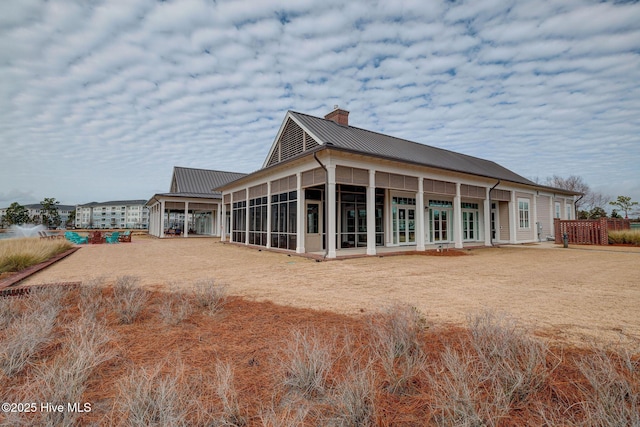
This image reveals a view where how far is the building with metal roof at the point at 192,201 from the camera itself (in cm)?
2997

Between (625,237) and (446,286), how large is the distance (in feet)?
67.9

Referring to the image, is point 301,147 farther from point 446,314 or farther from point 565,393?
point 565,393

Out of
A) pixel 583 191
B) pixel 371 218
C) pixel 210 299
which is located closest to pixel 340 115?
pixel 371 218

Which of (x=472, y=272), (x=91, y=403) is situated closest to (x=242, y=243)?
(x=472, y=272)

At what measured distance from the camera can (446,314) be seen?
4.83 m

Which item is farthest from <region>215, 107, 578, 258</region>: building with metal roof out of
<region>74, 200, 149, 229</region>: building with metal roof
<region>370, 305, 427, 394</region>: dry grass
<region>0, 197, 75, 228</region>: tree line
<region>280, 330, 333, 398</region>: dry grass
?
<region>74, 200, 149, 229</region>: building with metal roof

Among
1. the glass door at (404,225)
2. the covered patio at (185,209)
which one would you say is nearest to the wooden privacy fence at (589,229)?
the glass door at (404,225)

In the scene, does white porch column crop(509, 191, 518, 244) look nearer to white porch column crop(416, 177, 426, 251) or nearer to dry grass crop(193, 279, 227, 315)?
white porch column crop(416, 177, 426, 251)

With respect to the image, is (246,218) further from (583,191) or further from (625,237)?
(583,191)

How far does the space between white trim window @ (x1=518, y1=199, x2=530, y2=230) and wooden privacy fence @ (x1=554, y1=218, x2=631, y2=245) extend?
6.19ft

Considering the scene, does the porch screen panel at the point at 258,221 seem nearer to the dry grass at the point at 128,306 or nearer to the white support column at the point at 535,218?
the dry grass at the point at 128,306

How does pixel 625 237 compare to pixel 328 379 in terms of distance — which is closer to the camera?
pixel 328 379

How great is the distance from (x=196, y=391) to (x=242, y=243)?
59.9 feet

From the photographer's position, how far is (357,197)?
16031 mm
